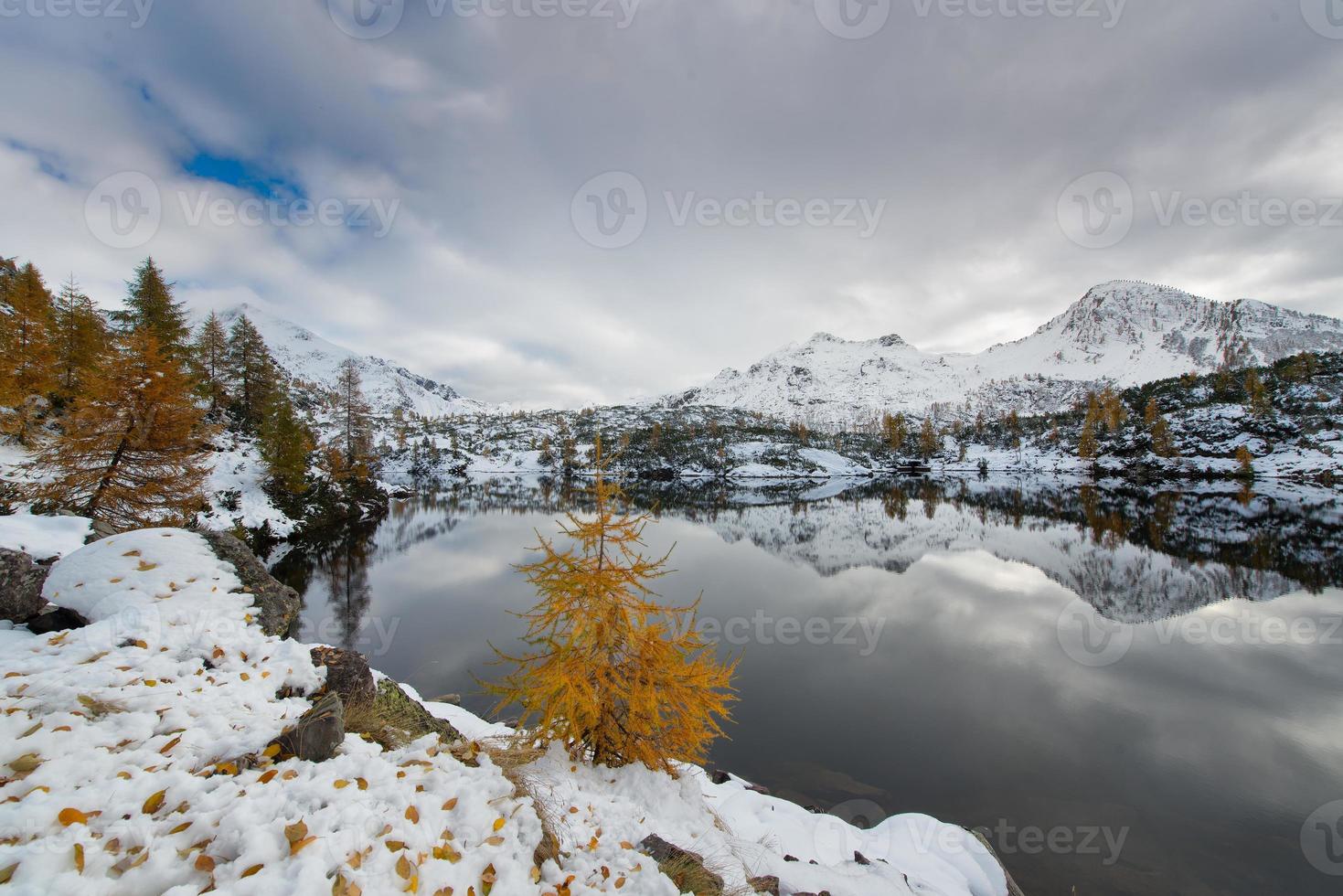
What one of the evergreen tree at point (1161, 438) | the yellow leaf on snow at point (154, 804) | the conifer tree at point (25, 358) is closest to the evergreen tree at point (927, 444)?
the evergreen tree at point (1161, 438)

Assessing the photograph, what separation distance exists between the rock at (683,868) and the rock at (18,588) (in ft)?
25.9

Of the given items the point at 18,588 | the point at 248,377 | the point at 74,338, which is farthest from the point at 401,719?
the point at 248,377

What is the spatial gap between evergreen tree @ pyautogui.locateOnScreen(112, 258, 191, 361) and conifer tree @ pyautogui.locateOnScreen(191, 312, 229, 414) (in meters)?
3.68

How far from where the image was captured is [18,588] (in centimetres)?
564

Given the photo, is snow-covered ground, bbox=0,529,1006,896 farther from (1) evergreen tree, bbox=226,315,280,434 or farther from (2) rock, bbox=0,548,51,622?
(1) evergreen tree, bbox=226,315,280,434

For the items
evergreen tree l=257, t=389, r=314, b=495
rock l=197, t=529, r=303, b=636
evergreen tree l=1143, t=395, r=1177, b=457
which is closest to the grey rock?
rock l=197, t=529, r=303, b=636

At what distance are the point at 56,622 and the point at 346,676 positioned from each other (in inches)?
129

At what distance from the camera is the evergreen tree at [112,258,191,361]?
31812mm

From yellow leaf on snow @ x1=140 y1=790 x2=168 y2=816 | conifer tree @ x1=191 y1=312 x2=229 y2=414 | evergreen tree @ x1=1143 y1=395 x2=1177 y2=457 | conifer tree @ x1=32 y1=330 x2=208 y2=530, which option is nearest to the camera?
yellow leaf on snow @ x1=140 y1=790 x2=168 y2=816

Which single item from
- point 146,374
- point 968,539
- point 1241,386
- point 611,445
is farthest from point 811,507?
point 611,445

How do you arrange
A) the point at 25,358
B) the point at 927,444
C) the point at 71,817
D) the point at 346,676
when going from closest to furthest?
the point at 71,817
the point at 346,676
the point at 25,358
the point at 927,444

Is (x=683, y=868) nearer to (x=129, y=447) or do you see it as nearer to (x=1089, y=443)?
(x=129, y=447)

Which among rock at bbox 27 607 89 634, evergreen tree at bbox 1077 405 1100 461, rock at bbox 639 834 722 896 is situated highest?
evergreen tree at bbox 1077 405 1100 461

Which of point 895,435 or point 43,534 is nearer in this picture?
point 43,534
